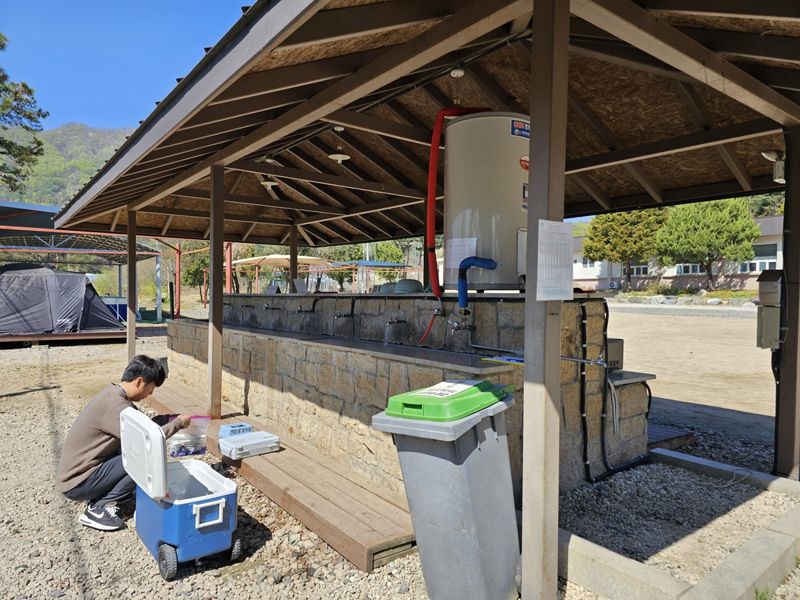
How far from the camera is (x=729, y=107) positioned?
4.10 metres

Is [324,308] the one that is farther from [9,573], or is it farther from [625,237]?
[625,237]

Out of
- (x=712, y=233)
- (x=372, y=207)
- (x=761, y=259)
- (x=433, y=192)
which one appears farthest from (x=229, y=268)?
(x=761, y=259)

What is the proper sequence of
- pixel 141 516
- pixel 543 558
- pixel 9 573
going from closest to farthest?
pixel 543 558 → pixel 9 573 → pixel 141 516

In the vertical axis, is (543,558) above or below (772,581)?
above

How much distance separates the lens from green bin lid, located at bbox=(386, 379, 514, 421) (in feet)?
6.97

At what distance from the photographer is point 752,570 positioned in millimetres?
2432

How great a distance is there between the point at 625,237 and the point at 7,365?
3048cm

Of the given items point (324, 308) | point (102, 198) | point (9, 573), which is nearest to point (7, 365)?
point (102, 198)

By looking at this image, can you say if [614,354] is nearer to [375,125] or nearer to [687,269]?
[375,125]

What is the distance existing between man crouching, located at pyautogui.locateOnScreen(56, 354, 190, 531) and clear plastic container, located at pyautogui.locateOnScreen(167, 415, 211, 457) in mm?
1325

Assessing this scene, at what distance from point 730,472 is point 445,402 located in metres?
2.96

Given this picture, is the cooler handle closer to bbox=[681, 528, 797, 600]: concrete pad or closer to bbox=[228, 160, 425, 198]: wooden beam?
bbox=[681, 528, 797, 600]: concrete pad

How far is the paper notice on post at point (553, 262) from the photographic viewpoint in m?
2.16

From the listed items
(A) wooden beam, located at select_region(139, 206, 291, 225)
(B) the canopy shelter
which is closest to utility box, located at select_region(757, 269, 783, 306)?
(B) the canopy shelter
